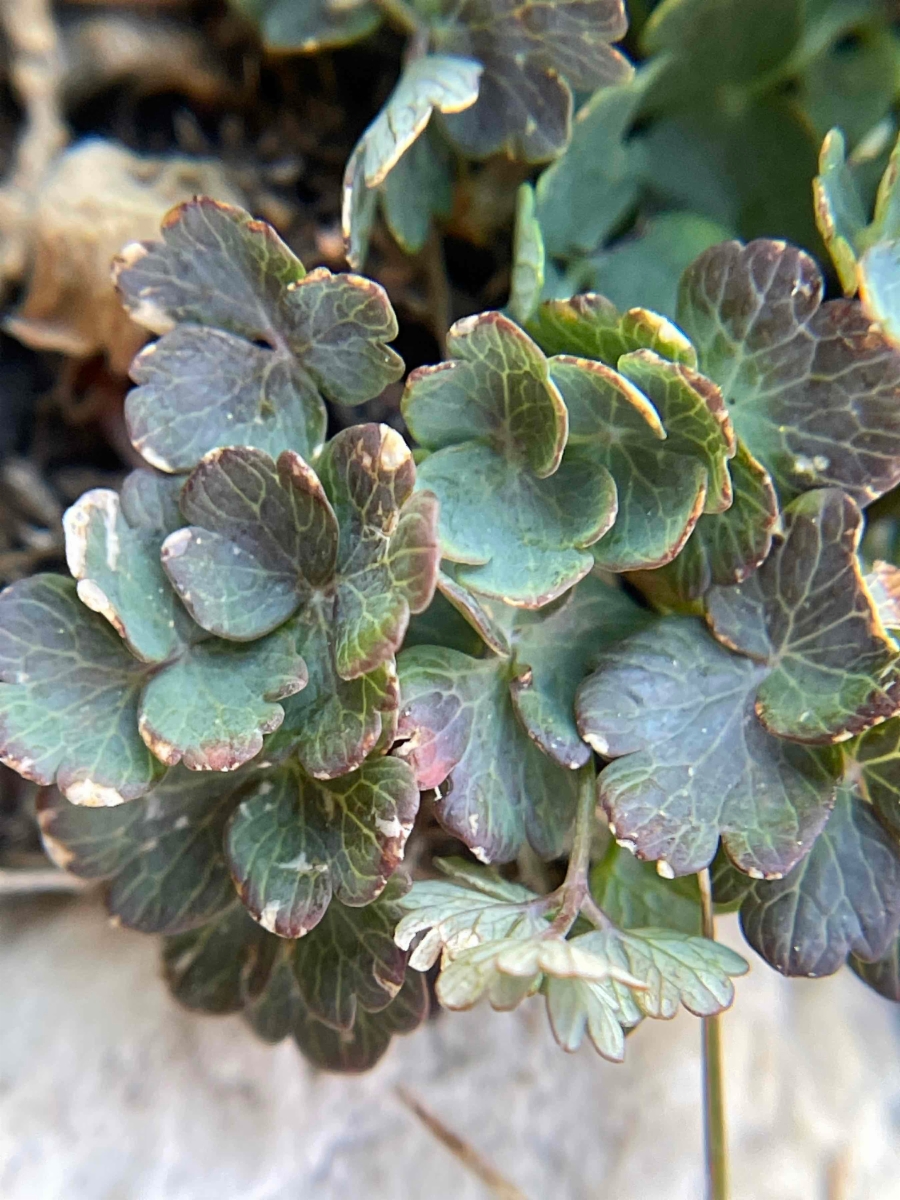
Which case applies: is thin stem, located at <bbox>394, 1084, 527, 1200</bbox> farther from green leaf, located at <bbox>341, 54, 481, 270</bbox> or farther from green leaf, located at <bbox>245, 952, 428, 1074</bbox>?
green leaf, located at <bbox>341, 54, 481, 270</bbox>

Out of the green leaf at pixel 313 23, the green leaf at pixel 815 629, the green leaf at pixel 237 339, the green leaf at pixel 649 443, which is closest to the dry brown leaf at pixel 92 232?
the green leaf at pixel 313 23

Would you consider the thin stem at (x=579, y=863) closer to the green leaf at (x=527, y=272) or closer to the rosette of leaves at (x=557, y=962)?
the rosette of leaves at (x=557, y=962)

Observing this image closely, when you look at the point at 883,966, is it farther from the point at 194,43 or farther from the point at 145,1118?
the point at 194,43

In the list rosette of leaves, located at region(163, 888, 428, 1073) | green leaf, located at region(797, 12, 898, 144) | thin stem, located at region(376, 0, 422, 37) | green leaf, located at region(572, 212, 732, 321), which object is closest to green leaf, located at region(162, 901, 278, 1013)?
rosette of leaves, located at region(163, 888, 428, 1073)

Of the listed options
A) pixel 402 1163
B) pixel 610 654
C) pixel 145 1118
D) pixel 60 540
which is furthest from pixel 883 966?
pixel 60 540

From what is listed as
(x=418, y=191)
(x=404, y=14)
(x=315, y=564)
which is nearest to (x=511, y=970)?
(x=315, y=564)
